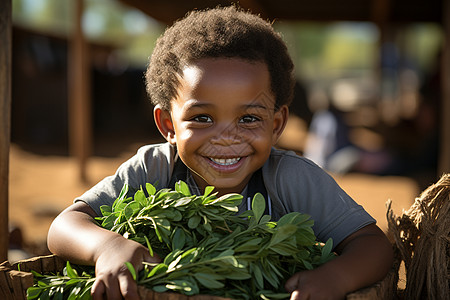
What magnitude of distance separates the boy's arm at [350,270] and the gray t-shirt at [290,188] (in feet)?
0.23

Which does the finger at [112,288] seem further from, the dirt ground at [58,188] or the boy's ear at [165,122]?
the dirt ground at [58,188]

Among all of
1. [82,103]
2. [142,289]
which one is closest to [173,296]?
[142,289]

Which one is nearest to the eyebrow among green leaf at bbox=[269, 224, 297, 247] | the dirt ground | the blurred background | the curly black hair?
the curly black hair

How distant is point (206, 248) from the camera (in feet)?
4.88

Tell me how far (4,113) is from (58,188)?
4.47 metres

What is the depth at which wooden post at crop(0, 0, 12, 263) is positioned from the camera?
2168 millimetres

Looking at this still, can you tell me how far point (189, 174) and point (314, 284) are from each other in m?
0.87

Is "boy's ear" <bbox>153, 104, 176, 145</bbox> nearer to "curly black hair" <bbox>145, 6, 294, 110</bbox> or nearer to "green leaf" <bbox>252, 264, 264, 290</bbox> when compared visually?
"curly black hair" <bbox>145, 6, 294, 110</bbox>

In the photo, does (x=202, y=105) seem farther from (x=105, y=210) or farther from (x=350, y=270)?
(x=350, y=270)

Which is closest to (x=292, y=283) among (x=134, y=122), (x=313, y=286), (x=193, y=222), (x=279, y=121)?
(x=313, y=286)

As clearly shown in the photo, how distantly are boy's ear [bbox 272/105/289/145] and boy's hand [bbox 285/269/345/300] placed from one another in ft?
2.40

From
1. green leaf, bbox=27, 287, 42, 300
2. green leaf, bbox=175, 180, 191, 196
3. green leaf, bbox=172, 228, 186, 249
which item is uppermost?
green leaf, bbox=175, 180, 191, 196

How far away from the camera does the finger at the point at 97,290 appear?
4.62 ft

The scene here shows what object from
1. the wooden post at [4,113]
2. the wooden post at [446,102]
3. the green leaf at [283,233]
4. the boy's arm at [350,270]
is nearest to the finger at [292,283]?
the boy's arm at [350,270]
